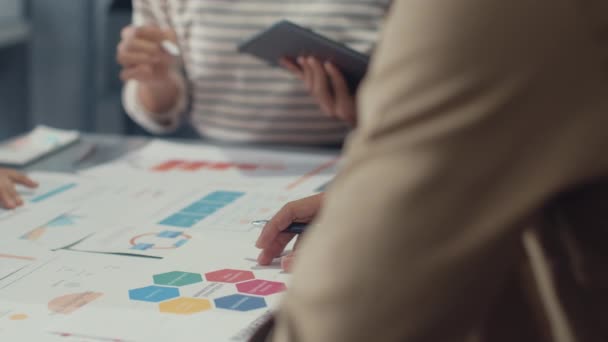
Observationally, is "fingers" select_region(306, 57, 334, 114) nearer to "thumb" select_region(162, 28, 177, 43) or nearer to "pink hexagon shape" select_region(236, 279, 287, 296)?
"thumb" select_region(162, 28, 177, 43)

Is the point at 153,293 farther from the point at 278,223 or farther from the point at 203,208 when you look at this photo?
Answer: the point at 203,208

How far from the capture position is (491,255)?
1.45 feet

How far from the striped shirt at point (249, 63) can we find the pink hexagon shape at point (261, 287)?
0.75 meters

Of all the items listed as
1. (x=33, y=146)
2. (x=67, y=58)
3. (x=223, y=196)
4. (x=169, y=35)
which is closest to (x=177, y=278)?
(x=223, y=196)

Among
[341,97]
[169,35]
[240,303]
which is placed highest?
[169,35]

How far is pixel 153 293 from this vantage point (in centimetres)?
80

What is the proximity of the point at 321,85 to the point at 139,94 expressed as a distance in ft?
1.44

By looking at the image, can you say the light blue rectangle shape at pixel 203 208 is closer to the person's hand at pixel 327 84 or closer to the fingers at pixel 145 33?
the person's hand at pixel 327 84

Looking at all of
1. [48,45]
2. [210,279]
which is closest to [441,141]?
[210,279]

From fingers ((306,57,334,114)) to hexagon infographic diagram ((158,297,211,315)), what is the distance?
0.58 meters

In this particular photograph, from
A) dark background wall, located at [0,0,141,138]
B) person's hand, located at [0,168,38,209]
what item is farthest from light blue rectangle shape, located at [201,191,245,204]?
dark background wall, located at [0,0,141,138]

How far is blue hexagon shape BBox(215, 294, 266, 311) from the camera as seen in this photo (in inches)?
30.3

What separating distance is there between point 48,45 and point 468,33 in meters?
1.86

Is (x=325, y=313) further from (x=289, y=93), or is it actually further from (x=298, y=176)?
(x=289, y=93)
